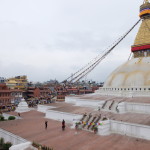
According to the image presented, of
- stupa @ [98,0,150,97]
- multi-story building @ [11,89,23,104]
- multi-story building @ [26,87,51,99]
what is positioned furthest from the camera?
multi-story building @ [26,87,51,99]

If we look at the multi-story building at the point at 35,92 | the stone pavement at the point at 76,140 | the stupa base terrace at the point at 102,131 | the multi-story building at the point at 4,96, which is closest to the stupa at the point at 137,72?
the stupa base terrace at the point at 102,131

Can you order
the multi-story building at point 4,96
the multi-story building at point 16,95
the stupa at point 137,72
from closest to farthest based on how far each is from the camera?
the stupa at point 137,72 → the multi-story building at point 4,96 → the multi-story building at point 16,95

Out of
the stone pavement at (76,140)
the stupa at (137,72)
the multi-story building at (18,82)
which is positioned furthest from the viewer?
the multi-story building at (18,82)

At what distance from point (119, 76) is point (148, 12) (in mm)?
10938

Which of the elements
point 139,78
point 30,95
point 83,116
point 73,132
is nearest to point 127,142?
point 73,132

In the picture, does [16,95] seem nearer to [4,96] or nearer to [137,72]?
[4,96]

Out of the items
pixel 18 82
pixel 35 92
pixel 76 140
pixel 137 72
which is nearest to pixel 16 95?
pixel 35 92

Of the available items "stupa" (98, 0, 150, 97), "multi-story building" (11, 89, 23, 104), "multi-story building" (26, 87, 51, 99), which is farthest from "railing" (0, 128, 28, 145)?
"multi-story building" (26, 87, 51, 99)

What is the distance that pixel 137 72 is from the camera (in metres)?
19.4

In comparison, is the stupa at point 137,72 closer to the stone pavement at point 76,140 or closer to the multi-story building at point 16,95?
the stone pavement at point 76,140

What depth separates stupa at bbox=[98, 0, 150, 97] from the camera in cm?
1844

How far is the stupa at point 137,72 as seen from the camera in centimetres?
1844

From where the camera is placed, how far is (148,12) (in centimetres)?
2369

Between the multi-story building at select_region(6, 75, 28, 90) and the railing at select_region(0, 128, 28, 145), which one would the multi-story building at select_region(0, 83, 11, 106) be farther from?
the railing at select_region(0, 128, 28, 145)
